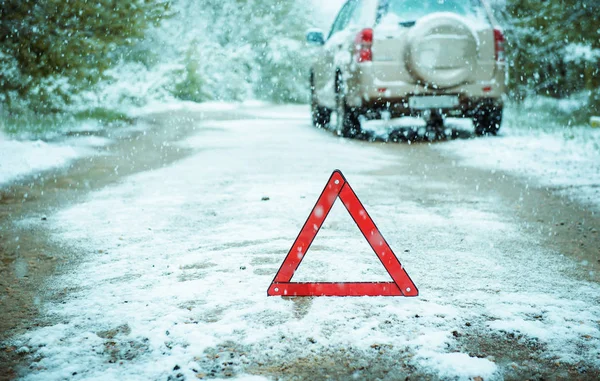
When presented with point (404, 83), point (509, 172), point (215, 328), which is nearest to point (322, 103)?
point (404, 83)

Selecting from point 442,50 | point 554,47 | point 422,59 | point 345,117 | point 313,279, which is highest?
point 554,47

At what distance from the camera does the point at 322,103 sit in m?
12.1

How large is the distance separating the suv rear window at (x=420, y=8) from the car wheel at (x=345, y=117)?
4.72 ft

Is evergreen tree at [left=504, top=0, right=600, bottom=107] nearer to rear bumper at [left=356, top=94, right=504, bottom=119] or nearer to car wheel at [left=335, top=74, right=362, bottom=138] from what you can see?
rear bumper at [left=356, top=94, right=504, bottom=119]

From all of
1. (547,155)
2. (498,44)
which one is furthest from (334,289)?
(498,44)

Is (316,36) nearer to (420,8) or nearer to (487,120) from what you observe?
(420,8)

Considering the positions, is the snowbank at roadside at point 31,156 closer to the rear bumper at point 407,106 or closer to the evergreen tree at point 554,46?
the rear bumper at point 407,106

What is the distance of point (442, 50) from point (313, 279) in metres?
6.77

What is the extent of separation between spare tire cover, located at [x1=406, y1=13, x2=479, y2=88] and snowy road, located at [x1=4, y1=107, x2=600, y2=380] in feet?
11.3

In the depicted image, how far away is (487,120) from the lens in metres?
10.6

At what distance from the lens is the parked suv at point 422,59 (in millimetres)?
9312

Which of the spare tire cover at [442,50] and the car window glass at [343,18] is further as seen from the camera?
the car window glass at [343,18]

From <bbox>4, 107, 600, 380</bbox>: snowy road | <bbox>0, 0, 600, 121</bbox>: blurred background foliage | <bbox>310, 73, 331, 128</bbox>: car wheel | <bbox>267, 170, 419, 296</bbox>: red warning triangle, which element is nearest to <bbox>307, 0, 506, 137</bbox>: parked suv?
<bbox>0, 0, 600, 121</bbox>: blurred background foliage

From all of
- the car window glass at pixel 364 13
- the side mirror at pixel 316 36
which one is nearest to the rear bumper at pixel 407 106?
the car window glass at pixel 364 13
